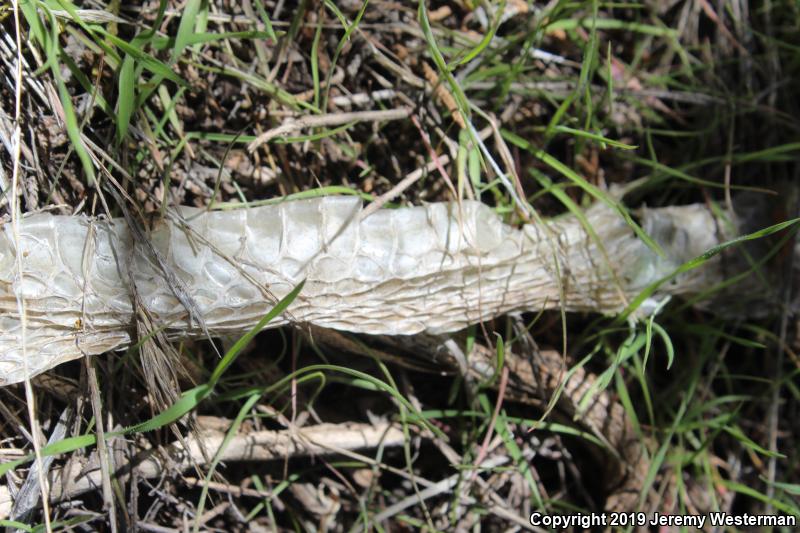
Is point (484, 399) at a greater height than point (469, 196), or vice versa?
point (469, 196)

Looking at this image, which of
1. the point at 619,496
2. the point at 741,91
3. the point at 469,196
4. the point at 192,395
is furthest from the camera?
the point at 741,91

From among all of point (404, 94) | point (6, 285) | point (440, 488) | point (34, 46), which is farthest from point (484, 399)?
point (34, 46)

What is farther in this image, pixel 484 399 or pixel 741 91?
pixel 741 91

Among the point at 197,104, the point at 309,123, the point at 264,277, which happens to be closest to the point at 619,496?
the point at 264,277

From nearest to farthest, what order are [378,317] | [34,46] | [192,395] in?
[192,395], [34,46], [378,317]

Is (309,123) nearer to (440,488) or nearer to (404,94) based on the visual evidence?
(404,94)

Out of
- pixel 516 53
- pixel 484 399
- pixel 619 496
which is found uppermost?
pixel 516 53
